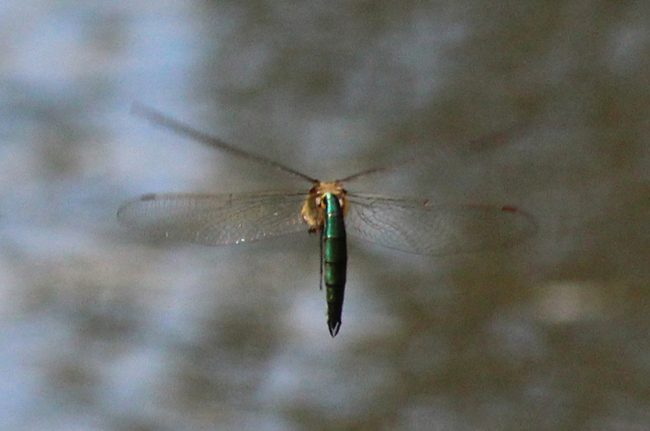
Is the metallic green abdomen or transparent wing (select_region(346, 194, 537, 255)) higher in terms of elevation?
transparent wing (select_region(346, 194, 537, 255))

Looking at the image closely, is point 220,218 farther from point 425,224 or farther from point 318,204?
point 425,224

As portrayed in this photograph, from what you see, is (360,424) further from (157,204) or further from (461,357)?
(157,204)

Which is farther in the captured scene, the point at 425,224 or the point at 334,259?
the point at 425,224

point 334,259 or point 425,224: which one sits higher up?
point 425,224

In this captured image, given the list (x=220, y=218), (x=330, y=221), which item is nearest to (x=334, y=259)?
(x=330, y=221)

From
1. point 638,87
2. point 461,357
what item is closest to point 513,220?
point 461,357

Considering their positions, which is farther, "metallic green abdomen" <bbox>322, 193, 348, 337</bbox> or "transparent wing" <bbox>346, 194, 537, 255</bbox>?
"transparent wing" <bbox>346, 194, 537, 255</bbox>

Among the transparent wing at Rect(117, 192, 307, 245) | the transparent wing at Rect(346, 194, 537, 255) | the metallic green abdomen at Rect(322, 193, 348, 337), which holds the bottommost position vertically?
the metallic green abdomen at Rect(322, 193, 348, 337)
